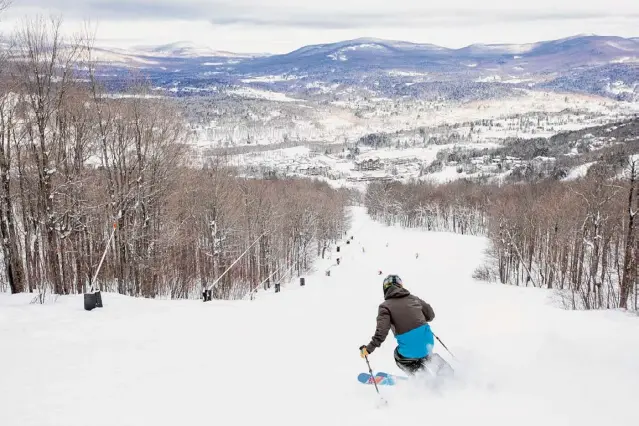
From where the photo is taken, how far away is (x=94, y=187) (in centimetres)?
2347

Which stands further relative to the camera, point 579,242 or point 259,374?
point 579,242

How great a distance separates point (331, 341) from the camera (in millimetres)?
11844

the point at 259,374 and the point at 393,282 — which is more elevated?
the point at 393,282

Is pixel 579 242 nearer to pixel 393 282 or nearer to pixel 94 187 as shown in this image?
pixel 94 187

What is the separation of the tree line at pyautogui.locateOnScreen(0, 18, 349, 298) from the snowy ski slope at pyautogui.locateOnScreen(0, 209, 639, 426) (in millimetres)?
5017

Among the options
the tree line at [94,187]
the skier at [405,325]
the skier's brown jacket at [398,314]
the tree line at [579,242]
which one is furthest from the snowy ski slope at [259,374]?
the tree line at [579,242]

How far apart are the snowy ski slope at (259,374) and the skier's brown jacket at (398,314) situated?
102 cm

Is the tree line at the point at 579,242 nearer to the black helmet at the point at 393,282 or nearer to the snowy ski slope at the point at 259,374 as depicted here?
the snowy ski slope at the point at 259,374

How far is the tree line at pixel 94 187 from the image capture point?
16625 millimetres

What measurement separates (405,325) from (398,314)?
0.67 ft

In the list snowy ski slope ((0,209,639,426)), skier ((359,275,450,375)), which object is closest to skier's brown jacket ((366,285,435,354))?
skier ((359,275,450,375))

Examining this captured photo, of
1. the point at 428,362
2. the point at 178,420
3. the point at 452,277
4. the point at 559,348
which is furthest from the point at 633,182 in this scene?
the point at 178,420

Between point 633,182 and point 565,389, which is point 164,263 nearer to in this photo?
point 565,389

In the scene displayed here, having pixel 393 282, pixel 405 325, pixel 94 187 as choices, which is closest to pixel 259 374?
pixel 405 325
